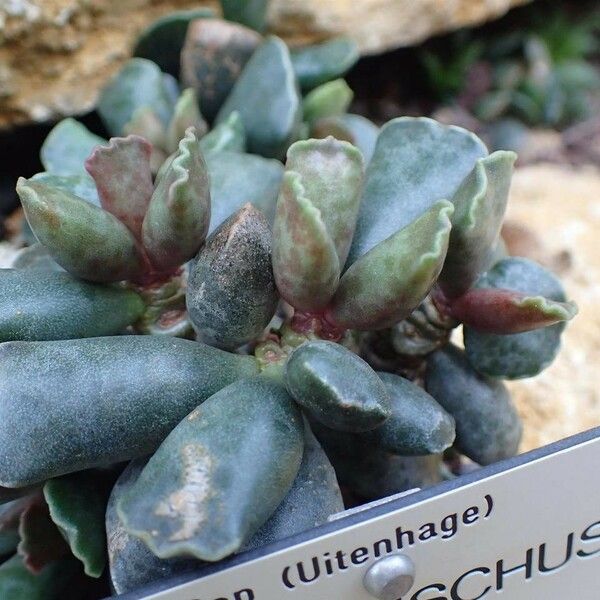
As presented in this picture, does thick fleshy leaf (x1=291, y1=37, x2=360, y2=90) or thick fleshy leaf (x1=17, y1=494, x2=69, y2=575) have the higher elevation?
thick fleshy leaf (x1=291, y1=37, x2=360, y2=90)

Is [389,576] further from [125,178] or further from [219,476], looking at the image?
[125,178]

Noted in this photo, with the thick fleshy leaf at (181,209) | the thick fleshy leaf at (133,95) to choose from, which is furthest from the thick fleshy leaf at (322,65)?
the thick fleshy leaf at (181,209)

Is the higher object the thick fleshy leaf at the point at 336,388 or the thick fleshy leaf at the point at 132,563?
the thick fleshy leaf at the point at 336,388

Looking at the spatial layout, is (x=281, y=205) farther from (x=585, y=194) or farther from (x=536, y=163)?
(x=536, y=163)

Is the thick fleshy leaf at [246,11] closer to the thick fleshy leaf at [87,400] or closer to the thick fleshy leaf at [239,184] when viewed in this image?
the thick fleshy leaf at [239,184]

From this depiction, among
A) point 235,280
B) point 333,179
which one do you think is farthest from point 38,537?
point 333,179

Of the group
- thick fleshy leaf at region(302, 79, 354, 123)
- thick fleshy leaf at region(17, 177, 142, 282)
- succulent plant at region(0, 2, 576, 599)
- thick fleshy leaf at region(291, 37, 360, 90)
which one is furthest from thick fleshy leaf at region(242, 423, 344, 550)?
thick fleshy leaf at region(291, 37, 360, 90)

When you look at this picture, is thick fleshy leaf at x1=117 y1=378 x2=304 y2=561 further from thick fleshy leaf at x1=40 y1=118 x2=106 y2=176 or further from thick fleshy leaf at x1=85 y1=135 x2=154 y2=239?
thick fleshy leaf at x1=40 y1=118 x2=106 y2=176
